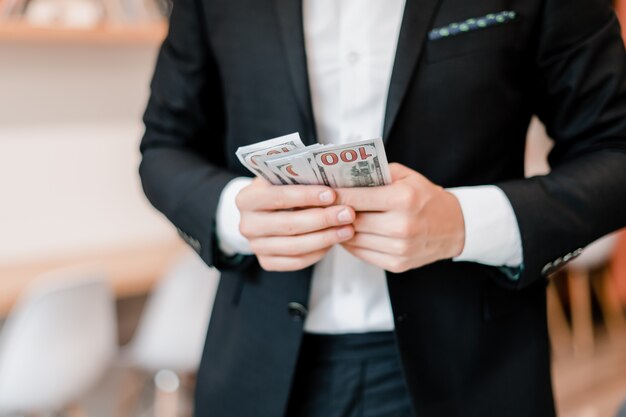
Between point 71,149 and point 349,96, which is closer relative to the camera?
point 349,96

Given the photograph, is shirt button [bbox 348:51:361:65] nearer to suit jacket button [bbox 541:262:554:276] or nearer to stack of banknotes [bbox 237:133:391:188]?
stack of banknotes [bbox 237:133:391:188]

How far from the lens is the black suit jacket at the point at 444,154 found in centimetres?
85

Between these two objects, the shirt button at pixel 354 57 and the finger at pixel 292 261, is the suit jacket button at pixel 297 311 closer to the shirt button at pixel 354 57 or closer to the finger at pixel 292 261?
the finger at pixel 292 261

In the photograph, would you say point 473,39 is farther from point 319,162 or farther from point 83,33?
point 83,33

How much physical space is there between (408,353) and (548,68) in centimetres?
46

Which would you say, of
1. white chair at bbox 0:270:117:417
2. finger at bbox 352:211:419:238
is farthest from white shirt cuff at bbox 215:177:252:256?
white chair at bbox 0:270:117:417

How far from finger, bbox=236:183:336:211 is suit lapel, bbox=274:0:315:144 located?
15 cm

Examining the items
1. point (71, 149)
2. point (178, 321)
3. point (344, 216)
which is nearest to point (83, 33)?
point (71, 149)

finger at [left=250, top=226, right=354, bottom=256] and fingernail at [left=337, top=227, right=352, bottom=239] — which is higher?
fingernail at [left=337, top=227, right=352, bottom=239]

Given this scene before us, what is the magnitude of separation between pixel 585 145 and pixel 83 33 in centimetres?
208

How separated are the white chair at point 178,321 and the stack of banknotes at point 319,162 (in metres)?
1.39

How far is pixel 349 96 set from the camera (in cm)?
91

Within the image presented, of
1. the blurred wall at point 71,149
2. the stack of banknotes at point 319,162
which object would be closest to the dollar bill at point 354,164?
the stack of banknotes at point 319,162

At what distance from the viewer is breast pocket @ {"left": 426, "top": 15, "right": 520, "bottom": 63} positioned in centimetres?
85
